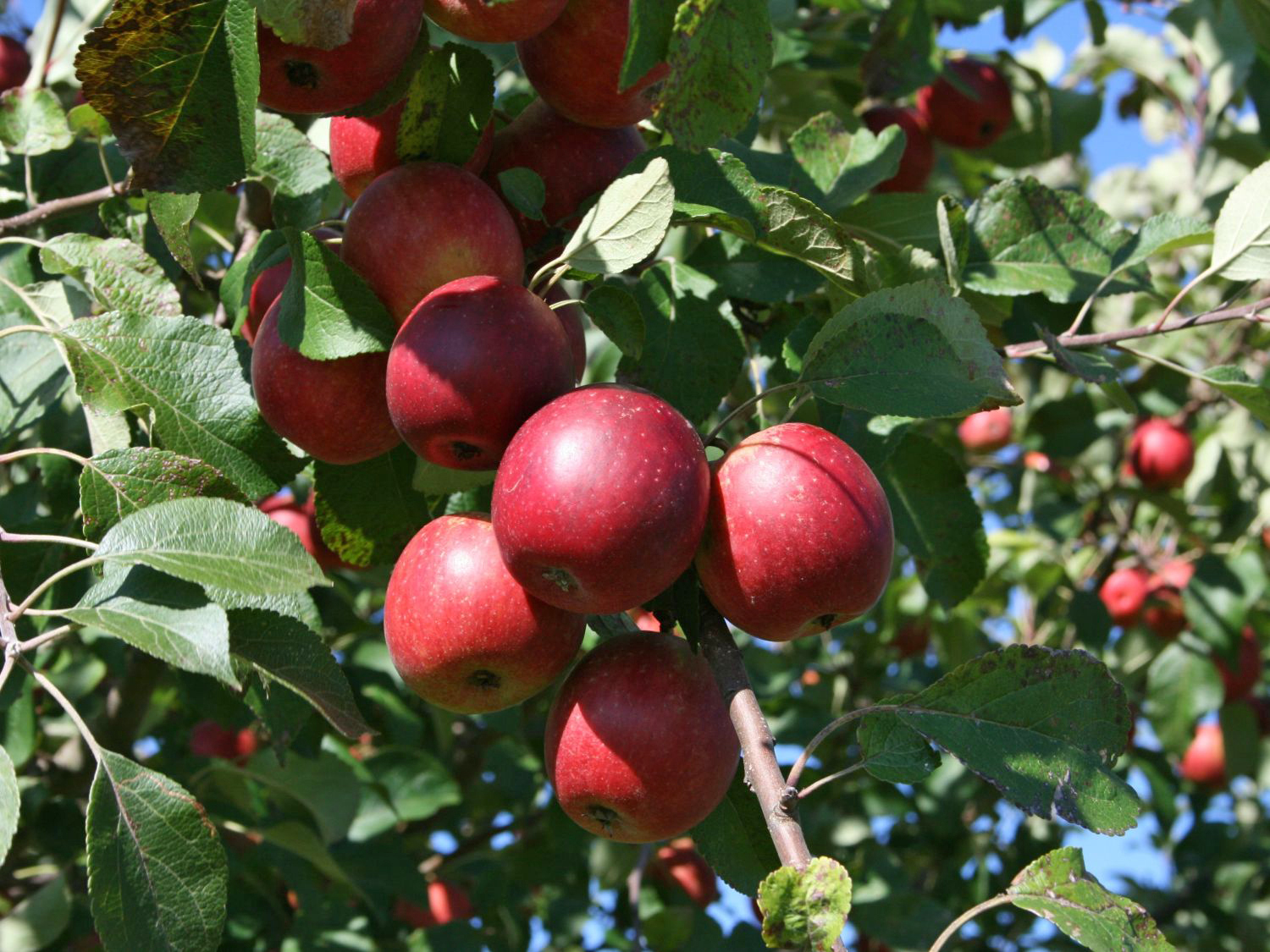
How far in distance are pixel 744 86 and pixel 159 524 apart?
715 millimetres

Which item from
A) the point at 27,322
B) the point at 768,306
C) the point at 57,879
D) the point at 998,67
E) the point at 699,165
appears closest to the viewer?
→ the point at 699,165

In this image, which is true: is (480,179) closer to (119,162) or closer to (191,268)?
(191,268)

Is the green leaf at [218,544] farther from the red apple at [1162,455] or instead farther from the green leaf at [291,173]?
the red apple at [1162,455]

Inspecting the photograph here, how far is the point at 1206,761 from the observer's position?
14.2ft

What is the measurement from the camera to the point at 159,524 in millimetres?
1071

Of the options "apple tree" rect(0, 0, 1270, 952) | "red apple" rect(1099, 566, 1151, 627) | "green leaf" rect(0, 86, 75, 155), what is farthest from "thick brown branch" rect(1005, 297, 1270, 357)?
"red apple" rect(1099, 566, 1151, 627)

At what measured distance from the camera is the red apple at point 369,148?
1411 mm

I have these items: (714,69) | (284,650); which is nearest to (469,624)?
(284,650)

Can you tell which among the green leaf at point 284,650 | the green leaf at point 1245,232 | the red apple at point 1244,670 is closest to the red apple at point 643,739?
the green leaf at point 284,650

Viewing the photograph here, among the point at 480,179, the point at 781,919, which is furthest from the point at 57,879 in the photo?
the point at 781,919

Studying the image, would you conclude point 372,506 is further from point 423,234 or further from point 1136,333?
point 1136,333

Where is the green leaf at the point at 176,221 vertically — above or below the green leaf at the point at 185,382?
above

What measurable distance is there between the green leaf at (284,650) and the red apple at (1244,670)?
11.3 feet

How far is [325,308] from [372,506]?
32 cm
